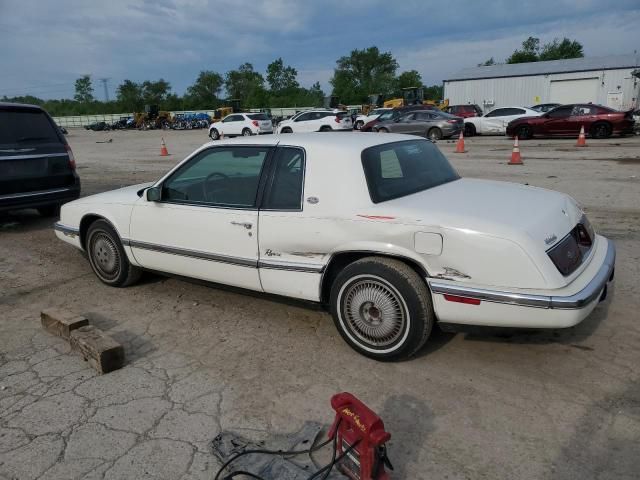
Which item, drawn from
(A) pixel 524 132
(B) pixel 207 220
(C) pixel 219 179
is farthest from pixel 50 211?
(A) pixel 524 132

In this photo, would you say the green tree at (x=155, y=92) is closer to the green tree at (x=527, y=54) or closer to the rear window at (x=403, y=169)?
the green tree at (x=527, y=54)

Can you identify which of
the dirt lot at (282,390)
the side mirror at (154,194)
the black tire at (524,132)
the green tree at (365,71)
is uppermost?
the green tree at (365,71)

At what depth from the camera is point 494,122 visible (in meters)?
23.1

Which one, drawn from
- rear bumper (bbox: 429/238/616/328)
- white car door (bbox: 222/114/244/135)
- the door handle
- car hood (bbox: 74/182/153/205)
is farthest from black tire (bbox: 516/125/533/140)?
the door handle

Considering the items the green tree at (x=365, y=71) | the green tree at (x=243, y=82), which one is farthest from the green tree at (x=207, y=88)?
the green tree at (x=365, y=71)

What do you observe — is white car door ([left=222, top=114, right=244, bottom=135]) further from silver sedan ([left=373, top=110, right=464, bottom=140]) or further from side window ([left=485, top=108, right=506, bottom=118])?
side window ([left=485, top=108, right=506, bottom=118])

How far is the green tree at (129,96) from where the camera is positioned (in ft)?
313

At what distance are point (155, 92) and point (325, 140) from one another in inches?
4088

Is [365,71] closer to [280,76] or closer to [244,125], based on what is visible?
[280,76]

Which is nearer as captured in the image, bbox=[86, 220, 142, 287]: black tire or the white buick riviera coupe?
the white buick riviera coupe

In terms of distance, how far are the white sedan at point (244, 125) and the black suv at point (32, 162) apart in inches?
815

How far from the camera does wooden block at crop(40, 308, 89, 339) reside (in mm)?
3744

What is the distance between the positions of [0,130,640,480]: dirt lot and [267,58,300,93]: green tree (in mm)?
107612

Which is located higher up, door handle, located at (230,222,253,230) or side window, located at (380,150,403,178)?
side window, located at (380,150,403,178)
